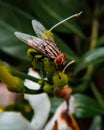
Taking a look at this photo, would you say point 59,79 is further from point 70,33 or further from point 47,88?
point 70,33

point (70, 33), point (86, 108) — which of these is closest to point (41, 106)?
point (86, 108)

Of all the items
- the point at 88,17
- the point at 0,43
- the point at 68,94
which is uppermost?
the point at 88,17

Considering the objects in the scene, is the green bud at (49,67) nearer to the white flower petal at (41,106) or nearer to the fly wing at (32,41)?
the fly wing at (32,41)

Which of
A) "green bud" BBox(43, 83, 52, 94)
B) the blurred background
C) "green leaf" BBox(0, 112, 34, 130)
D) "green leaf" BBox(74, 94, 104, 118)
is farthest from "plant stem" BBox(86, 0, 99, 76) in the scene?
"green bud" BBox(43, 83, 52, 94)

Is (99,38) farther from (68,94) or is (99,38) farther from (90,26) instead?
(68,94)

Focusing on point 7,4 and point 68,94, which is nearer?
point 68,94

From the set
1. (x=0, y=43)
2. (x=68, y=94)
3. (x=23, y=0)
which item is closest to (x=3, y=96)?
(x=23, y=0)

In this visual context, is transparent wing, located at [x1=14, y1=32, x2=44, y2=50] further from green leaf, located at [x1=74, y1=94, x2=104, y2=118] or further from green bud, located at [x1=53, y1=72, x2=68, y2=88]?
green leaf, located at [x1=74, y1=94, x2=104, y2=118]
